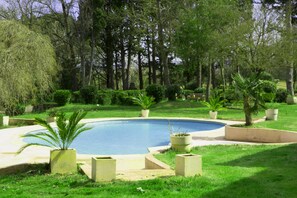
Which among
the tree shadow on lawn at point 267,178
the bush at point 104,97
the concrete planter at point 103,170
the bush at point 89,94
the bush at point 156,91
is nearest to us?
the tree shadow on lawn at point 267,178

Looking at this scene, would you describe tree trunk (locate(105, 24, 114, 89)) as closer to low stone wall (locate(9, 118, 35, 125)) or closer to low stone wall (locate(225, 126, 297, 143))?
low stone wall (locate(9, 118, 35, 125))

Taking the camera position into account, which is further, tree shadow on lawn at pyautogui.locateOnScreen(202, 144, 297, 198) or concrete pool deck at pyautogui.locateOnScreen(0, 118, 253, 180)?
concrete pool deck at pyautogui.locateOnScreen(0, 118, 253, 180)

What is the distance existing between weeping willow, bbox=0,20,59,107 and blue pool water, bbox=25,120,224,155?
4.13 metres

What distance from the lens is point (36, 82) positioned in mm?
21844

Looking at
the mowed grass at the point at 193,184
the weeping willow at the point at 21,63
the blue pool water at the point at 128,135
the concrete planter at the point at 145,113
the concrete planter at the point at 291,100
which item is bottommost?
the blue pool water at the point at 128,135

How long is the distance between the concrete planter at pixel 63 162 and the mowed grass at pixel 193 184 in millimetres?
226

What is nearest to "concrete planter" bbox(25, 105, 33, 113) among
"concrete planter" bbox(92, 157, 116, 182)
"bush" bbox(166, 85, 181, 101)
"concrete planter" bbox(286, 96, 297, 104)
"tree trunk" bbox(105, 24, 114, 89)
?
"bush" bbox(166, 85, 181, 101)

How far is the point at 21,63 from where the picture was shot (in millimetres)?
19547

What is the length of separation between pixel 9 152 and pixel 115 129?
7.28 meters

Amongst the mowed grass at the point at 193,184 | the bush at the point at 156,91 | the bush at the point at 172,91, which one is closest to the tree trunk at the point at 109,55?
the bush at the point at 172,91

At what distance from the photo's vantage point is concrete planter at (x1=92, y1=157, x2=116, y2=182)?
19.2ft

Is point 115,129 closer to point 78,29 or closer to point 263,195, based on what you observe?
point 263,195

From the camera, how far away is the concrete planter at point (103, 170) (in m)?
5.85

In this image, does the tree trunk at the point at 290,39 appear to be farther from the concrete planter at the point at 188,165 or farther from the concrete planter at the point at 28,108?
the concrete planter at the point at 188,165
